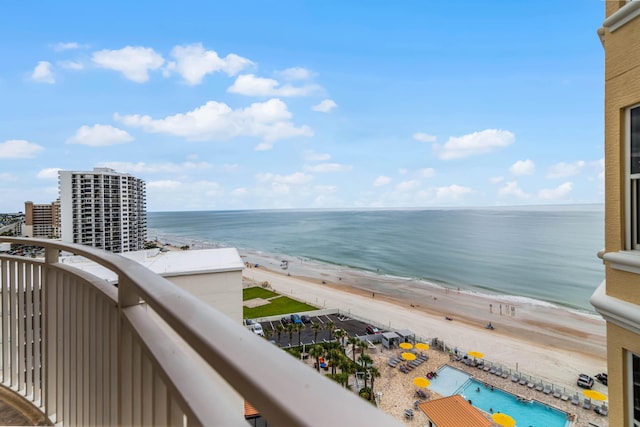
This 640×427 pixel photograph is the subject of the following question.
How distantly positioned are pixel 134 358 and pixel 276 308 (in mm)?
22924

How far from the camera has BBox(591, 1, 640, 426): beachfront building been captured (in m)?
2.69

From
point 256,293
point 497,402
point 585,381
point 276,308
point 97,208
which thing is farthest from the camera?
point 97,208

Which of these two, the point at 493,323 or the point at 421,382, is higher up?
the point at 421,382

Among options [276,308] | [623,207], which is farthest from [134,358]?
[276,308]

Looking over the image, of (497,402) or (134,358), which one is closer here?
(134,358)

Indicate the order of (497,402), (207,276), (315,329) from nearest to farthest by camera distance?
(207,276)
(497,402)
(315,329)

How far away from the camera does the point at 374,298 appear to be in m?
26.2

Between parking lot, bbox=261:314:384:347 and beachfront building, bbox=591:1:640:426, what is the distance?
15227 mm

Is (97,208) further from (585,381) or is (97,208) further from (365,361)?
(585,381)

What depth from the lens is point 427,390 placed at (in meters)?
12.6

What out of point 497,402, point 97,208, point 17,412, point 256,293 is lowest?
point 497,402

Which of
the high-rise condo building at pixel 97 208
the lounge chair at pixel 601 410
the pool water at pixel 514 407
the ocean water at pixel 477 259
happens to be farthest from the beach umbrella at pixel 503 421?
the high-rise condo building at pixel 97 208

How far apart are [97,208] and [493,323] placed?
3854cm

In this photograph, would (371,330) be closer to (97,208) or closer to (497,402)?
(497,402)
